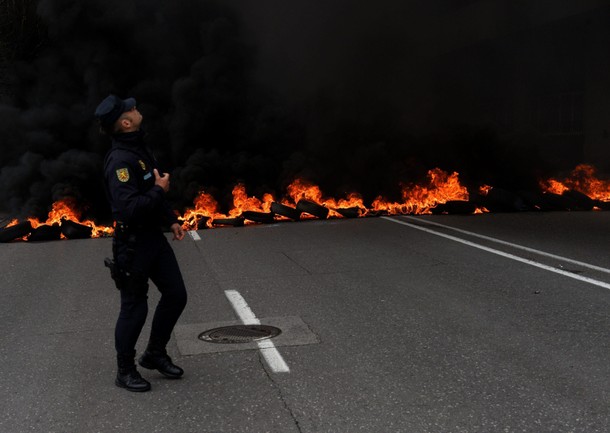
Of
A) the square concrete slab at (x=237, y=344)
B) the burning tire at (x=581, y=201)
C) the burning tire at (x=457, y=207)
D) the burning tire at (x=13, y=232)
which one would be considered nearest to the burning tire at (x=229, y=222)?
the burning tire at (x=13, y=232)

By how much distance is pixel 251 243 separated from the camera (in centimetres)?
1173

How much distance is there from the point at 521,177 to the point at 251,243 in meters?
8.64

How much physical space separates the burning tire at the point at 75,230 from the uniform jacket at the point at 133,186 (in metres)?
9.18

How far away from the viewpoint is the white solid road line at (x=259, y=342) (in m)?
5.15

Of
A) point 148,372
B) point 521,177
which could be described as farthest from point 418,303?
point 521,177

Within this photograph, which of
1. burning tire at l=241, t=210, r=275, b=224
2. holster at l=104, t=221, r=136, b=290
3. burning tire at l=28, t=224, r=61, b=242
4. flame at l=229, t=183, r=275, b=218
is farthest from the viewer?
flame at l=229, t=183, r=275, b=218

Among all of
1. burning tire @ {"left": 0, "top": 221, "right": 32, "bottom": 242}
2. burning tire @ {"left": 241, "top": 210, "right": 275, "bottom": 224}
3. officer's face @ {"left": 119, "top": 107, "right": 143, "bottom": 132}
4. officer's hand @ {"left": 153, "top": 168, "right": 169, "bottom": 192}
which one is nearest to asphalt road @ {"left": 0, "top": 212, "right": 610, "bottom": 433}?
officer's hand @ {"left": 153, "top": 168, "right": 169, "bottom": 192}

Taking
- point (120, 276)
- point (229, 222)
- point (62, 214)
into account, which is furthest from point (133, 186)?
point (62, 214)

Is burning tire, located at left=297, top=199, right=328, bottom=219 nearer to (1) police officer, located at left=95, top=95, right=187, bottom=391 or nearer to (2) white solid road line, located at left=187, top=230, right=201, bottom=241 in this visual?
(2) white solid road line, located at left=187, top=230, right=201, bottom=241

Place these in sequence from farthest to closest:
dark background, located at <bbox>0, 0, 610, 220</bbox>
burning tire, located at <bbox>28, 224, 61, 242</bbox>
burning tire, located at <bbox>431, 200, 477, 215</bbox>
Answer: dark background, located at <bbox>0, 0, 610, 220</bbox> → burning tire, located at <bbox>431, 200, 477, 215</bbox> → burning tire, located at <bbox>28, 224, 61, 242</bbox>

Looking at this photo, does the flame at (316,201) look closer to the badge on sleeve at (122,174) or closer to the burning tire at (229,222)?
the burning tire at (229,222)

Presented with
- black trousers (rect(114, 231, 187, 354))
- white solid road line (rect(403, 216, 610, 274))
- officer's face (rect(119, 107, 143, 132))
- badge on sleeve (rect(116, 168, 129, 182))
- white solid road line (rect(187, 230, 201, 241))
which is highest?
officer's face (rect(119, 107, 143, 132))

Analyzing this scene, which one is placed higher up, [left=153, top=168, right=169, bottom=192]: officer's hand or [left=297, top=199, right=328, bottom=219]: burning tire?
[left=153, top=168, right=169, bottom=192]: officer's hand

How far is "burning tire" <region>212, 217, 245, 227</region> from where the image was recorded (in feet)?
47.5
